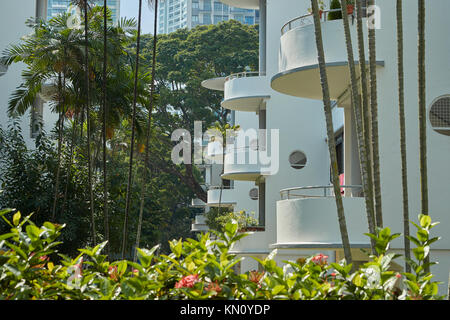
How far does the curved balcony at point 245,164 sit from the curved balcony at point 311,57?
9.31 m

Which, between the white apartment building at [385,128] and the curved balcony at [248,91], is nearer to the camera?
the white apartment building at [385,128]

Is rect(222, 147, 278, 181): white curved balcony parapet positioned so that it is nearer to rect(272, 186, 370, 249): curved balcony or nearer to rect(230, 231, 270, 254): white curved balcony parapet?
rect(230, 231, 270, 254): white curved balcony parapet

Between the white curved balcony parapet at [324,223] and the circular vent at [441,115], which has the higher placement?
the circular vent at [441,115]

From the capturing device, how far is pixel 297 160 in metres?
24.2

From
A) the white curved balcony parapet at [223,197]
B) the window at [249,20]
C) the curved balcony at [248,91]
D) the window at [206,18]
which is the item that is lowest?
the white curved balcony parapet at [223,197]

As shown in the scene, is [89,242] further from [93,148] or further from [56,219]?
[93,148]

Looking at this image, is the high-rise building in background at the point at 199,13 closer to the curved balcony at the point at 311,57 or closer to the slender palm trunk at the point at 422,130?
the curved balcony at the point at 311,57

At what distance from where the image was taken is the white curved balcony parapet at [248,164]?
24.2 meters

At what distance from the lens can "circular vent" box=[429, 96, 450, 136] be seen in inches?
521

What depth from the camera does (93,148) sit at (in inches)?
945

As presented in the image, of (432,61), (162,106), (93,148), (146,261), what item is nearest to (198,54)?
(162,106)

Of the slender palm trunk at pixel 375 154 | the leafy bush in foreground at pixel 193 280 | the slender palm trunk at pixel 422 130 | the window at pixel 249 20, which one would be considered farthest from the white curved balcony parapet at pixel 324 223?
the window at pixel 249 20

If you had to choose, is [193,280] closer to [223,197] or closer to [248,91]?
[248,91]

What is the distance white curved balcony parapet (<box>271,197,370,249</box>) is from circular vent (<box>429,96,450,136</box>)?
2.02 m
